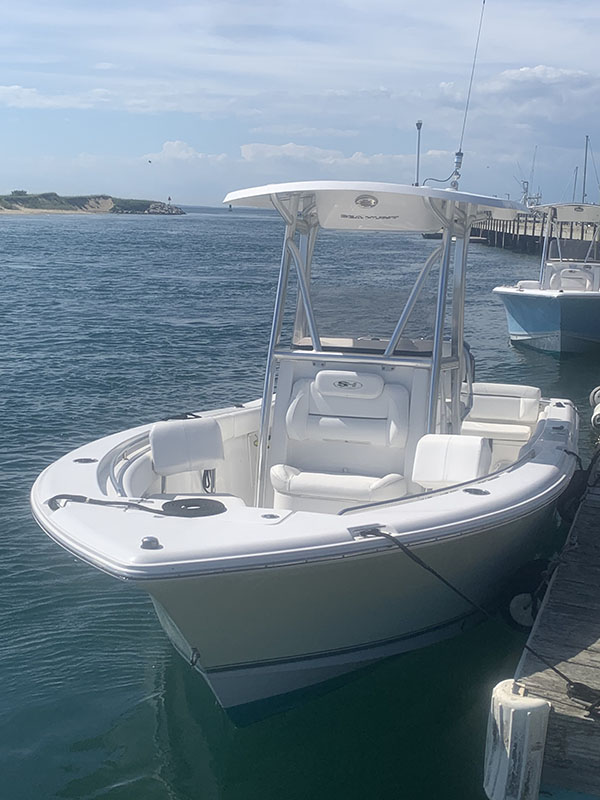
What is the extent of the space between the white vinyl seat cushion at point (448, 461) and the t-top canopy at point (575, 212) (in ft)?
42.8

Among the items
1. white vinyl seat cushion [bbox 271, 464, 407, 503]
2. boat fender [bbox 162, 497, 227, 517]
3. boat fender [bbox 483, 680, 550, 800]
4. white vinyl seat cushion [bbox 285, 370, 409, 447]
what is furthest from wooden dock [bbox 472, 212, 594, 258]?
boat fender [bbox 483, 680, 550, 800]

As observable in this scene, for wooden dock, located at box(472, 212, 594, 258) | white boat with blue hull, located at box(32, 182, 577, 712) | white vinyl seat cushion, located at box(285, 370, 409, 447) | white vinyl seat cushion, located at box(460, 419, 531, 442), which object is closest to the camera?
white boat with blue hull, located at box(32, 182, 577, 712)

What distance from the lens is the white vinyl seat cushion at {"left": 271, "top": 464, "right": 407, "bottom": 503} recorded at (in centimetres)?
596

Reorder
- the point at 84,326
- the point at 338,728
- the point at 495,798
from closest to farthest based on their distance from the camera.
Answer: the point at 495,798 → the point at 338,728 → the point at 84,326

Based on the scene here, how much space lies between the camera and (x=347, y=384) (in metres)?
6.20

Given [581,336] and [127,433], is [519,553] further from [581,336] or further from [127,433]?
[581,336]

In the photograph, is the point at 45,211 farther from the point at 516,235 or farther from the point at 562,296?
the point at 562,296

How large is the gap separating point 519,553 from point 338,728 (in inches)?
69.6

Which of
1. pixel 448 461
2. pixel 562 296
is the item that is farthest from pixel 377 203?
pixel 562 296

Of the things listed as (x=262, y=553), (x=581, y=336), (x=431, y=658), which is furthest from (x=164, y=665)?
(x=581, y=336)

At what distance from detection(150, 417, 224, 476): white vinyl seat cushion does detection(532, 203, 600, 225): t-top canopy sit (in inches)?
517

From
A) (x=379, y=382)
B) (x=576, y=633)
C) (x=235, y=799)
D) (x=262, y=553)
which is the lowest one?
(x=235, y=799)

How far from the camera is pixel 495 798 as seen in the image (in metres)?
4.26

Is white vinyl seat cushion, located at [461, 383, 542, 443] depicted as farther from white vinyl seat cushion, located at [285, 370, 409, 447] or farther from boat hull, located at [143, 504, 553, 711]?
boat hull, located at [143, 504, 553, 711]
